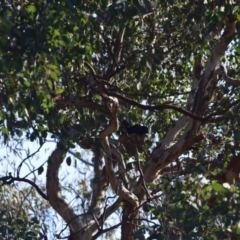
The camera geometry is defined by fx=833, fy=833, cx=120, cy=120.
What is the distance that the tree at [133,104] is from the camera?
223 inches

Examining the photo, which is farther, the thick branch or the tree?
the thick branch

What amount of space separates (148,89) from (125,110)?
1.21m

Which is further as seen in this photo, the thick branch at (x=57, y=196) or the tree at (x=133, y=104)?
the thick branch at (x=57, y=196)

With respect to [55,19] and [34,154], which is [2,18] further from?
[34,154]

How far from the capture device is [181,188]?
547 centimetres

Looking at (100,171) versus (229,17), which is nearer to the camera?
(229,17)

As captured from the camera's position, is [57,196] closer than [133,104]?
No

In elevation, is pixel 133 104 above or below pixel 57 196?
below

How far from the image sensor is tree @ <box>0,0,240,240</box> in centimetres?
567

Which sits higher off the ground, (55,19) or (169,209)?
(55,19)

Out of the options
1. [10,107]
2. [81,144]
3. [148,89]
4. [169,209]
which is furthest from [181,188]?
[148,89]

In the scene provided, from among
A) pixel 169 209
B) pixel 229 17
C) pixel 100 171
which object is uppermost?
pixel 100 171

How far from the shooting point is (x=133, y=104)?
727 cm

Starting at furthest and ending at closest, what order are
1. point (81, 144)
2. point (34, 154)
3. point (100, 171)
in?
point (100, 171) < point (81, 144) < point (34, 154)
